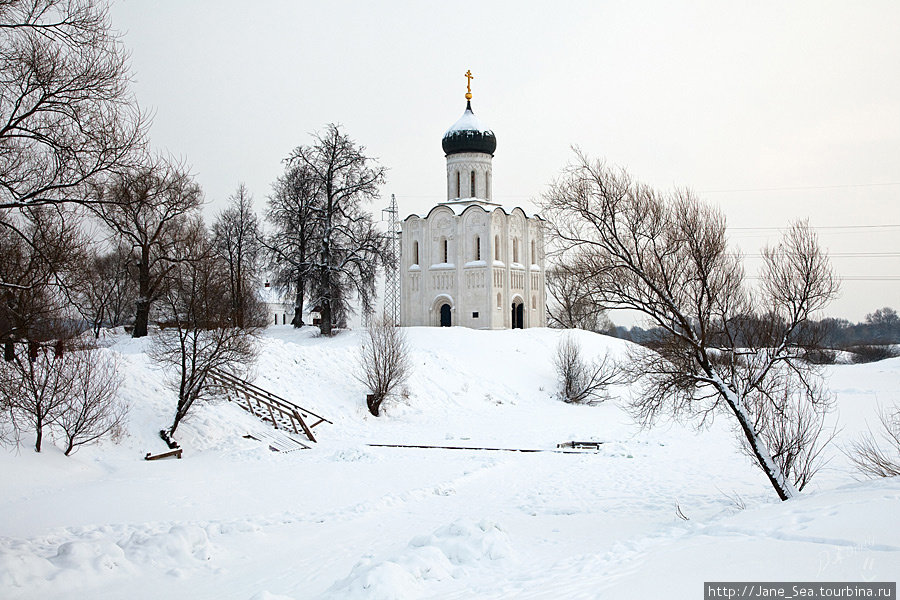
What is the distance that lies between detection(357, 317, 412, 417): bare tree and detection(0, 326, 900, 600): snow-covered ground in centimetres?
72

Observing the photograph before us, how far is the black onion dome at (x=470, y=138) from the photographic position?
132 ft

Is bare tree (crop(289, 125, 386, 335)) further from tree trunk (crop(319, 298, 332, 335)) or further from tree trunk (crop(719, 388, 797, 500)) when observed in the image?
tree trunk (crop(719, 388, 797, 500))

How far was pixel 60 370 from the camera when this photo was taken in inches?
538

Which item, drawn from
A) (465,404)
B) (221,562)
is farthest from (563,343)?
(221,562)

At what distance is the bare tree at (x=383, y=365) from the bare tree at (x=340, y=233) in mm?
6836

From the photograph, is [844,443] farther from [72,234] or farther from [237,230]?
[237,230]

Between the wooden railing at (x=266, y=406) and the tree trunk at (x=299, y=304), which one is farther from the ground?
the tree trunk at (x=299, y=304)

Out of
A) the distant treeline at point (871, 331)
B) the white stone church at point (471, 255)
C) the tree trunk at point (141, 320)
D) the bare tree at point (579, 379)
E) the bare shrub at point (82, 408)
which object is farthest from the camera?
the distant treeline at point (871, 331)

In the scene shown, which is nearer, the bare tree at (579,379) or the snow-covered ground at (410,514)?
the snow-covered ground at (410,514)

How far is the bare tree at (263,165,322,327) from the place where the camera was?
3155 cm

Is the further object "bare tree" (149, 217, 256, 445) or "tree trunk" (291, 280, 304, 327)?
"tree trunk" (291, 280, 304, 327)

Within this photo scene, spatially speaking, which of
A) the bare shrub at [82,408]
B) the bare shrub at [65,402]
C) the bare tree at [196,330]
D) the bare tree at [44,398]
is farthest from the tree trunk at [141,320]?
the bare tree at [44,398]

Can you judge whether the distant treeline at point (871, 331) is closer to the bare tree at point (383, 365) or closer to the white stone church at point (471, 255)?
the white stone church at point (471, 255)

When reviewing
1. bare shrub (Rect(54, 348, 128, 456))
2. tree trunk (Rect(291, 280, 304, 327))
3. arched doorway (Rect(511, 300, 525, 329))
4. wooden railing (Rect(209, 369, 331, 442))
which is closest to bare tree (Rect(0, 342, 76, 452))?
bare shrub (Rect(54, 348, 128, 456))
